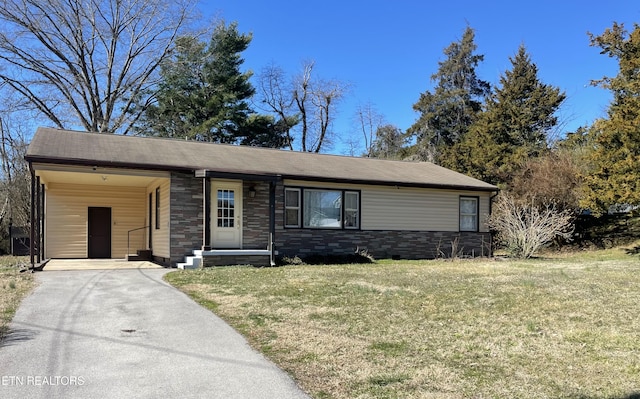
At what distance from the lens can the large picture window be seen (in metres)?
15.6

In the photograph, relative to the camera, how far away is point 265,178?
14062 mm

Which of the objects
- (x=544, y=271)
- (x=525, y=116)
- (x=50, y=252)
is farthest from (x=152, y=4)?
(x=544, y=271)

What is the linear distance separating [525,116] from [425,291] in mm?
24588

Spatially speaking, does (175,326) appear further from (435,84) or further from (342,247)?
(435,84)

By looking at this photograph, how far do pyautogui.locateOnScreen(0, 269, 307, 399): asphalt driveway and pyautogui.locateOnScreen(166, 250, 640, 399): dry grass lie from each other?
0.37 metres

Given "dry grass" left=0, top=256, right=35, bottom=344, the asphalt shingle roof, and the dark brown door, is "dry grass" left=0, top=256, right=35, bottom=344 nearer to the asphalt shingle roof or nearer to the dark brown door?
the asphalt shingle roof

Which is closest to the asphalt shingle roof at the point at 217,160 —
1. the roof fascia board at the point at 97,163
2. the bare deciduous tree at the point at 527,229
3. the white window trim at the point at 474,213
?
the roof fascia board at the point at 97,163

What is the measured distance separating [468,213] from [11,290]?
49.4 ft

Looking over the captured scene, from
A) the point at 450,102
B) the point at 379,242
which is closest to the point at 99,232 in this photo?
the point at 379,242

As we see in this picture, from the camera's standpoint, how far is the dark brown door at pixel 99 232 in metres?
17.0

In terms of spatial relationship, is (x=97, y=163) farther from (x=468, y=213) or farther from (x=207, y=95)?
(x=207, y=95)

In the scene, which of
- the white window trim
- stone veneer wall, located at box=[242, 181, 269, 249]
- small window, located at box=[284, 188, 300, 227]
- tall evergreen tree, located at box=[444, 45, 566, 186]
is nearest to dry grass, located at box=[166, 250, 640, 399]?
stone veneer wall, located at box=[242, 181, 269, 249]

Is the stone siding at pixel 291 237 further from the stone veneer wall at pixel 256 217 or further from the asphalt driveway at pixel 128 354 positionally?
the asphalt driveway at pixel 128 354

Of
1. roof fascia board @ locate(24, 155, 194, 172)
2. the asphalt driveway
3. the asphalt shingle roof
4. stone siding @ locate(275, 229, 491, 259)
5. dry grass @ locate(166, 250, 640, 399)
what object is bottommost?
the asphalt driveway
